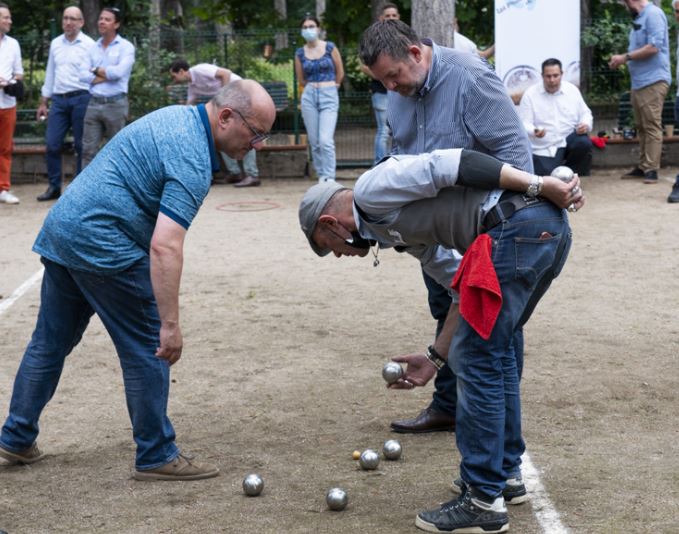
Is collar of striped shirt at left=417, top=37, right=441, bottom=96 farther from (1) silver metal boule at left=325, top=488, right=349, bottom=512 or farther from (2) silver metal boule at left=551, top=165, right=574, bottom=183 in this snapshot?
(1) silver metal boule at left=325, top=488, right=349, bottom=512

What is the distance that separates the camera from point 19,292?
8961 mm

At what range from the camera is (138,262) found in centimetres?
485

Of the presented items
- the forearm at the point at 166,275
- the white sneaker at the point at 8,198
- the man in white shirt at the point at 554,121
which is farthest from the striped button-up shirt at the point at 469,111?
the white sneaker at the point at 8,198

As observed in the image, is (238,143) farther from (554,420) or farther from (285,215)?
(285,215)

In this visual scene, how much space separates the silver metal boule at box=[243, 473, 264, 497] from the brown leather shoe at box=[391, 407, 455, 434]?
41.0 inches

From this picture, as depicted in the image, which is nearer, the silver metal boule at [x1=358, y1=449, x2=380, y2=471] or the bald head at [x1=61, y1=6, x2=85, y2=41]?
the silver metal boule at [x1=358, y1=449, x2=380, y2=471]

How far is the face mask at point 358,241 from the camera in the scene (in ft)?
14.6

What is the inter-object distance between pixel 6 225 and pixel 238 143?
311 inches

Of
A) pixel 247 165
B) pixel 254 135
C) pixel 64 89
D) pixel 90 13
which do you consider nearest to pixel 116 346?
pixel 254 135

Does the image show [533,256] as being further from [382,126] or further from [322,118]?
[382,126]

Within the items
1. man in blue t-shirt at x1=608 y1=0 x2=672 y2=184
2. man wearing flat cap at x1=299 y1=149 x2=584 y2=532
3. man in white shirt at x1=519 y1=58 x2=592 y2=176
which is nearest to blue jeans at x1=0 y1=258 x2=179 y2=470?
man wearing flat cap at x1=299 y1=149 x2=584 y2=532

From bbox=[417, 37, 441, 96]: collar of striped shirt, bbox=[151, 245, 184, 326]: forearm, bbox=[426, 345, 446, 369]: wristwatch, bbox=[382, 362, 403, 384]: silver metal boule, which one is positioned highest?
bbox=[417, 37, 441, 96]: collar of striped shirt

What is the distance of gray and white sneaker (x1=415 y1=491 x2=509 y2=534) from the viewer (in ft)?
14.5

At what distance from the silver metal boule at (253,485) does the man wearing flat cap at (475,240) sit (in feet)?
2.46
